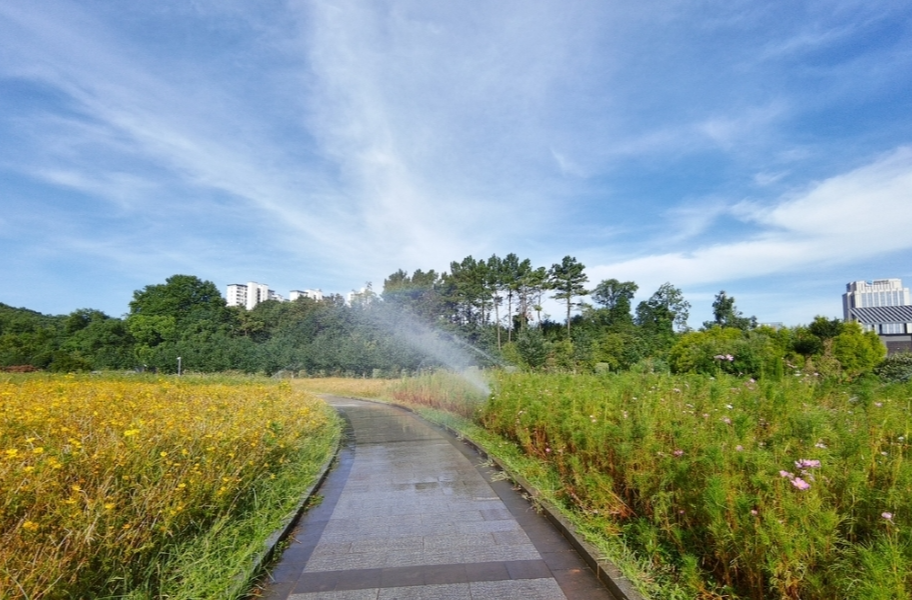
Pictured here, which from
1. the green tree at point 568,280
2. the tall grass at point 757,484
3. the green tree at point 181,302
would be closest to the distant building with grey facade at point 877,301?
the green tree at point 568,280

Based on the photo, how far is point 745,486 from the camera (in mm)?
2871

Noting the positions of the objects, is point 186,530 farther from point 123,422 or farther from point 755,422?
point 755,422

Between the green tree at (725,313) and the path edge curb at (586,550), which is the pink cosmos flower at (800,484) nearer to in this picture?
the path edge curb at (586,550)

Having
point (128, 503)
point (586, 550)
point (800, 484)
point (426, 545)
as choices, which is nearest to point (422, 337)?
point (426, 545)

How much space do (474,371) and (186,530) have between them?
9721 mm

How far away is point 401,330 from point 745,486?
33913 mm

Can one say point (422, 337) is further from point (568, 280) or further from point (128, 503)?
point (128, 503)

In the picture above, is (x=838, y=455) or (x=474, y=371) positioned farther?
(x=474, y=371)

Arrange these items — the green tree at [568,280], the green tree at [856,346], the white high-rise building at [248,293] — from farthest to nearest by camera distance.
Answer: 1. the white high-rise building at [248,293]
2. the green tree at [568,280]
3. the green tree at [856,346]

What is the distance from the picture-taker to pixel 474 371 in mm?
12906

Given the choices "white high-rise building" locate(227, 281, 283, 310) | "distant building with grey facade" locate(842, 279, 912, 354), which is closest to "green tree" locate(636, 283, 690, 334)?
"distant building with grey facade" locate(842, 279, 912, 354)

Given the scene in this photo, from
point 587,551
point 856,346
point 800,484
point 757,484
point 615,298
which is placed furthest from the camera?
point 615,298

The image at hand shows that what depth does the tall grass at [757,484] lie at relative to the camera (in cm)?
237

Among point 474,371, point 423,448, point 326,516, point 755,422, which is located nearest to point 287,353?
point 474,371
